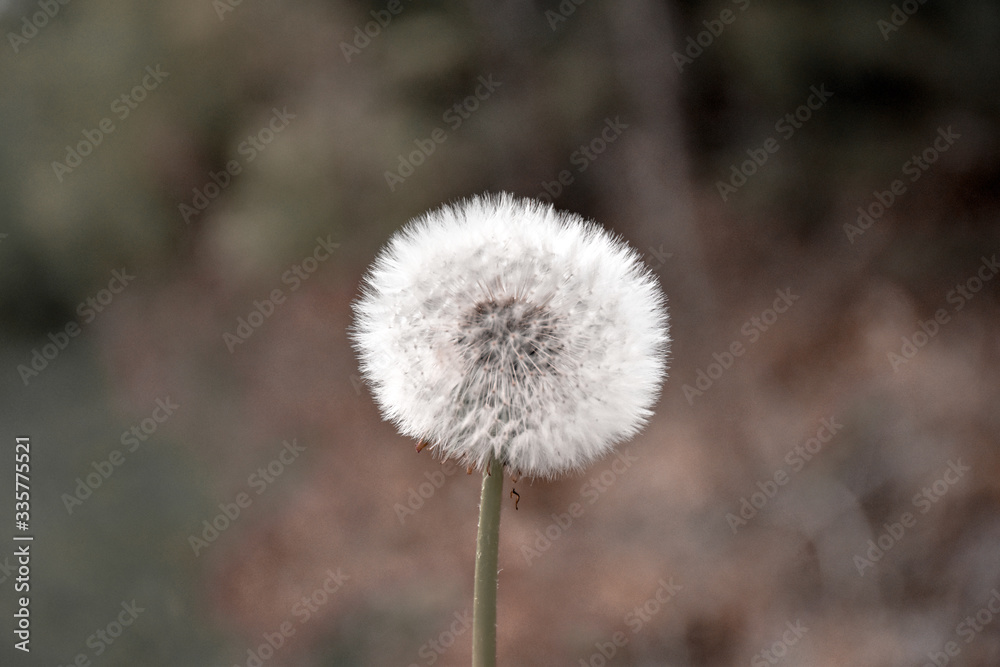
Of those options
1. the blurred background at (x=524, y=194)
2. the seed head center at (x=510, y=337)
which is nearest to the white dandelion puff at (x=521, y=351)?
the seed head center at (x=510, y=337)

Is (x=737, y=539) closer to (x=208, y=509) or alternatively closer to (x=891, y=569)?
(x=891, y=569)

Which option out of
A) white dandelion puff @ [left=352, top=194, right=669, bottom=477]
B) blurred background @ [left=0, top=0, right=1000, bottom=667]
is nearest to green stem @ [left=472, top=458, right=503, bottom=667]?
white dandelion puff @ [left=352, top=194, right=669, bottom=477]

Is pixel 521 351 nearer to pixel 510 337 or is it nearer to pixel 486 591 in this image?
pixel 510 337

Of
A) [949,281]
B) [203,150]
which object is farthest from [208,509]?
[949,281]

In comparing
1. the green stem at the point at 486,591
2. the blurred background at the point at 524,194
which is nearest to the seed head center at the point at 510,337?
the green stem at the point at 486,591

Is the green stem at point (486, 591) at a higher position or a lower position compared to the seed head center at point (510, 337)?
lower

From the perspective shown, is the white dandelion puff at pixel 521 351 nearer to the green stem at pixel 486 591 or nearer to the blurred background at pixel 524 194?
the green stem at pixel 486 591

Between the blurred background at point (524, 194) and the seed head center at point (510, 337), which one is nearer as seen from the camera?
the seed head center at point (510, 337)
